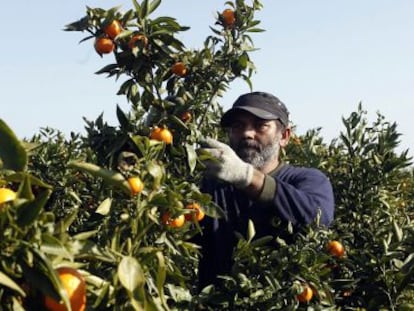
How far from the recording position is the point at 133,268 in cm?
123

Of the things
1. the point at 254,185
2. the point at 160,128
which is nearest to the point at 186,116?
the point at 160,128

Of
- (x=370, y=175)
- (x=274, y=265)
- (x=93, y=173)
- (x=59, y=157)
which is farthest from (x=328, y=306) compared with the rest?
(x=59, y=157)

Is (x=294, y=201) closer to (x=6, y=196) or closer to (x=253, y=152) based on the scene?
(x=253, y=152)

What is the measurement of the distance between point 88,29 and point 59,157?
2.57m

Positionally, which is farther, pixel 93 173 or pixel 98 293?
pixel 93 173

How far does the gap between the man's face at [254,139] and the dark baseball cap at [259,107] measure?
0.04m

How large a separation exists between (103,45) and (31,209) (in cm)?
151

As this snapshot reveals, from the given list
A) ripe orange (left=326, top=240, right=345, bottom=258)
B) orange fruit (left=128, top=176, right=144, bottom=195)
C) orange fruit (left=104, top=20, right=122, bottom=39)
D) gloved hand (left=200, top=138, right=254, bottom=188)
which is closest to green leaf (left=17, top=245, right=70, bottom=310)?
orange fruit (left=128, top=176, right=144, bottom=195)

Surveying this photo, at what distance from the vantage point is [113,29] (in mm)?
2465

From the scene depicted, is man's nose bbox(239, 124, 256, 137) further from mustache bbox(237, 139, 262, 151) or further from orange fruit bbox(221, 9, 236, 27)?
orange fruit bbox(221, 9, 236, 27)

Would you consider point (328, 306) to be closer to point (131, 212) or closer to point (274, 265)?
point (274, 265)

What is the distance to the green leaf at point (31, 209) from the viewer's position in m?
1.06

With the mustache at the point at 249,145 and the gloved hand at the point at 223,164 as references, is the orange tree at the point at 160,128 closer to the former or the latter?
the gloved hand at the point at 223,164

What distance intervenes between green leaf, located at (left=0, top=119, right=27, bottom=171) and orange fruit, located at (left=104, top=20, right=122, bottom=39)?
1364 millimetres
